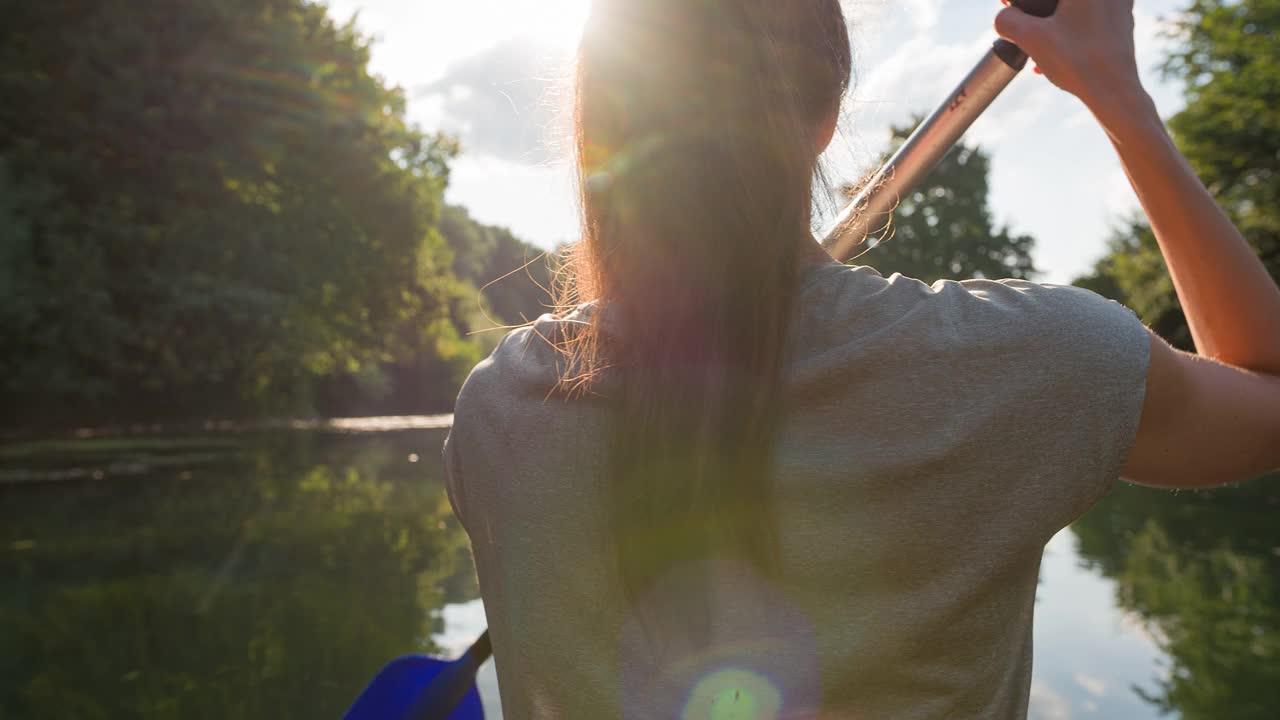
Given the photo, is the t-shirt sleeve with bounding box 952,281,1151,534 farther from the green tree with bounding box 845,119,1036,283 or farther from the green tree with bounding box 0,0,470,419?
the green tree with bounding box 845,119,1036,283

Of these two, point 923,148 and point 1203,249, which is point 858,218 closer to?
point 923,148

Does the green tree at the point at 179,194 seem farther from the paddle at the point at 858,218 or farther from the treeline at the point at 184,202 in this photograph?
the paddle at the point at 858,218

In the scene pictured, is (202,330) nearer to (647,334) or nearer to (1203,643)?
(1203,643)

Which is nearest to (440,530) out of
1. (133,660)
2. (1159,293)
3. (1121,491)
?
(133,660)

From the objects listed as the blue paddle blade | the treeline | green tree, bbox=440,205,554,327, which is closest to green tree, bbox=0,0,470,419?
the treeline

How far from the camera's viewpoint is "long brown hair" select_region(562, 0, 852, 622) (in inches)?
35.3

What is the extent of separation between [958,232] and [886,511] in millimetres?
37667

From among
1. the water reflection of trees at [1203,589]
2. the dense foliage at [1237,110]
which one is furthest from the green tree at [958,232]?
the water reflection of trees at [1203,589]

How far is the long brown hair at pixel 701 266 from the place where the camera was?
0.90 metres

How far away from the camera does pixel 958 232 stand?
36469 mm

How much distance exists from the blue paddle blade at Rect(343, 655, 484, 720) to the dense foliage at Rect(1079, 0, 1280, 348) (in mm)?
16811

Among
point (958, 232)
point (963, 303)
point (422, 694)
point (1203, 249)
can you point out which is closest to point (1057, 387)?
point (963, 303)

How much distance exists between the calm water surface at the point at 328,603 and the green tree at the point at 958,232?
26224 millimetres

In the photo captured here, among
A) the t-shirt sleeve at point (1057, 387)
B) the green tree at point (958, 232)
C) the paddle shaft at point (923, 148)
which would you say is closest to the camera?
the t-shirt sleeve at point (1057, 387)
